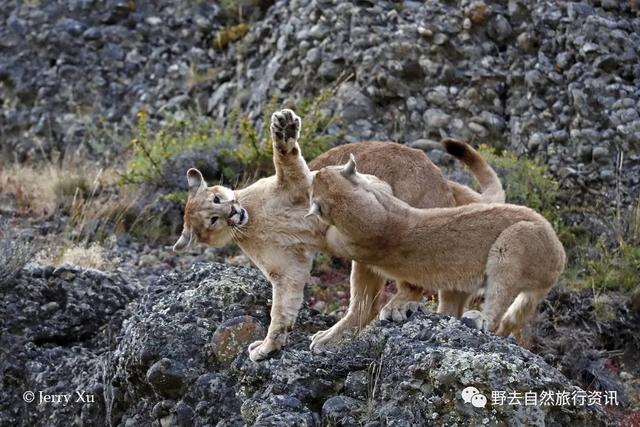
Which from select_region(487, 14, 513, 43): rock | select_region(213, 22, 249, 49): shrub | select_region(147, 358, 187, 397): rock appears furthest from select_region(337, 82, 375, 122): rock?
select_region(147, 358, 187, 397): rock

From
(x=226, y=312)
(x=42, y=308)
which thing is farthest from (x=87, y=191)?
(x=226, y=312)

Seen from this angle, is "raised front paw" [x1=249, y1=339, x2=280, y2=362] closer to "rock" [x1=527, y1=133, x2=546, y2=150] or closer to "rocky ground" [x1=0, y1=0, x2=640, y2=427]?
"rocky ground" [x1=0, y1=0, x2=640, y2=427]

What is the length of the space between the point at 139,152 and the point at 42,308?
3.36 meters

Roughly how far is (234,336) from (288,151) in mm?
1385

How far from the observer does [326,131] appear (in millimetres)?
12500

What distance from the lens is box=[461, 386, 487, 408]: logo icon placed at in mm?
6502

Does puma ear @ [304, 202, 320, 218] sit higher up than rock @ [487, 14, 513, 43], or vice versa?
puma ear @ [304, 202, 320, 218]

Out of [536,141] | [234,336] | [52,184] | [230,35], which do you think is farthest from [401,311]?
[230,35]

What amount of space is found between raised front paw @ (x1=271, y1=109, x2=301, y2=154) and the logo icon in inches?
88.6

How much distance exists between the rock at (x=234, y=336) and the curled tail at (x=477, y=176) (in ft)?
6.98

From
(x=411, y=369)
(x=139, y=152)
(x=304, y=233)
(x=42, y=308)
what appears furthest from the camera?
(x=139, y=152)

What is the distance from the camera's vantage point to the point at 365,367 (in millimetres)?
7414

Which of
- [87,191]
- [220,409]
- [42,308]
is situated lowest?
[87,191]

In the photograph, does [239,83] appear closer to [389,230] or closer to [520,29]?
[520,29]
